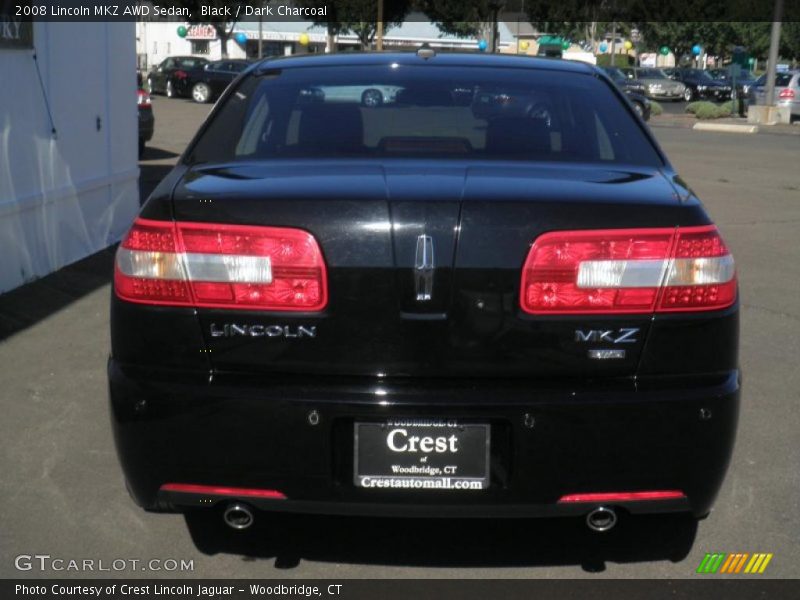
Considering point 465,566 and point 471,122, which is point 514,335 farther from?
point 471,122

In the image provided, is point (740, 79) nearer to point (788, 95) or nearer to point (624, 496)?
point (788, 95)

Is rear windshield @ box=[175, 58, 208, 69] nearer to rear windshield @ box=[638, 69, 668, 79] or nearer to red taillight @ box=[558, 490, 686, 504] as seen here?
rear windshield @ box=[638, 69, 668, 79]

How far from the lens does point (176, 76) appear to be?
35.2 m

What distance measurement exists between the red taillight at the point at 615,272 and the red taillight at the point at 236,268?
23.0 inches

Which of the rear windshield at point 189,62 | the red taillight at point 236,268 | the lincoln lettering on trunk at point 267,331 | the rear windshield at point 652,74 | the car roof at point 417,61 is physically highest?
the car roof at point 417,61

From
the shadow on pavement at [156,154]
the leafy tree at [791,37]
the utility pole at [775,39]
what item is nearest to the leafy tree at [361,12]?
the utility pole at [775,39]

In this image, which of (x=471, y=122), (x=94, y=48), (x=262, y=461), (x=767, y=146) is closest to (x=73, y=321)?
(x=94, y=48)

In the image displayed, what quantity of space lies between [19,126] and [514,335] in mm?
5057

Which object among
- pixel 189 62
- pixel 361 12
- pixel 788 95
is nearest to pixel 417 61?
pixel 788 95

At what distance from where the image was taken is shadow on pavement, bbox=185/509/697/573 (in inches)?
143

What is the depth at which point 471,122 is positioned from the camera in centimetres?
400

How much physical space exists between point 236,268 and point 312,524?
1.27m

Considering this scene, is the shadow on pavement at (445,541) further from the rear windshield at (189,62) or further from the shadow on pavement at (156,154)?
the rear windshield at (189,62)

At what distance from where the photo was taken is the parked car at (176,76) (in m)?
34.9
